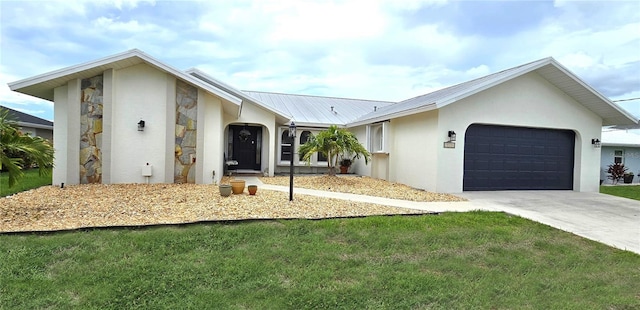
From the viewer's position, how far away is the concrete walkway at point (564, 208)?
6024 millimetres

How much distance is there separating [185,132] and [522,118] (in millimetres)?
11125

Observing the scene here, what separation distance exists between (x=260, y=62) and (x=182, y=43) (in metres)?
5.67

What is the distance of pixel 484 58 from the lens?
15.2 meters

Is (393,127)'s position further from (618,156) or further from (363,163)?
(618,156)

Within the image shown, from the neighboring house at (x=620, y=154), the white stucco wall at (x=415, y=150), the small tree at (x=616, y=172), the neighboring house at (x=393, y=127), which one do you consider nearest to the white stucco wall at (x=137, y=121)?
the neighboring house at (x=393, y=127)

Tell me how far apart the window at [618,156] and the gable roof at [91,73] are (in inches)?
782

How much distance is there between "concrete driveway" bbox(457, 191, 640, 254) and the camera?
19.4 ft

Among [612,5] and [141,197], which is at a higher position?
[612,5]

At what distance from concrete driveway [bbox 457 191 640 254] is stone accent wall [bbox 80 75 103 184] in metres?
10.6

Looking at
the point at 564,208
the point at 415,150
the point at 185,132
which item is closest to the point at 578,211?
the point at 564,208

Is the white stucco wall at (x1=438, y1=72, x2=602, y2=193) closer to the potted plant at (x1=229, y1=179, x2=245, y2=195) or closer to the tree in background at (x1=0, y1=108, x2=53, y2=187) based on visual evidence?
the potted plant at (x1=229, y1=179, x2=245, y2=195)

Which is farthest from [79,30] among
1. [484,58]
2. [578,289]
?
[484,58]

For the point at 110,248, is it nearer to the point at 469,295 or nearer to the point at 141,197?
the point at 141,197

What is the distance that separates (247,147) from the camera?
16250 millimetres
